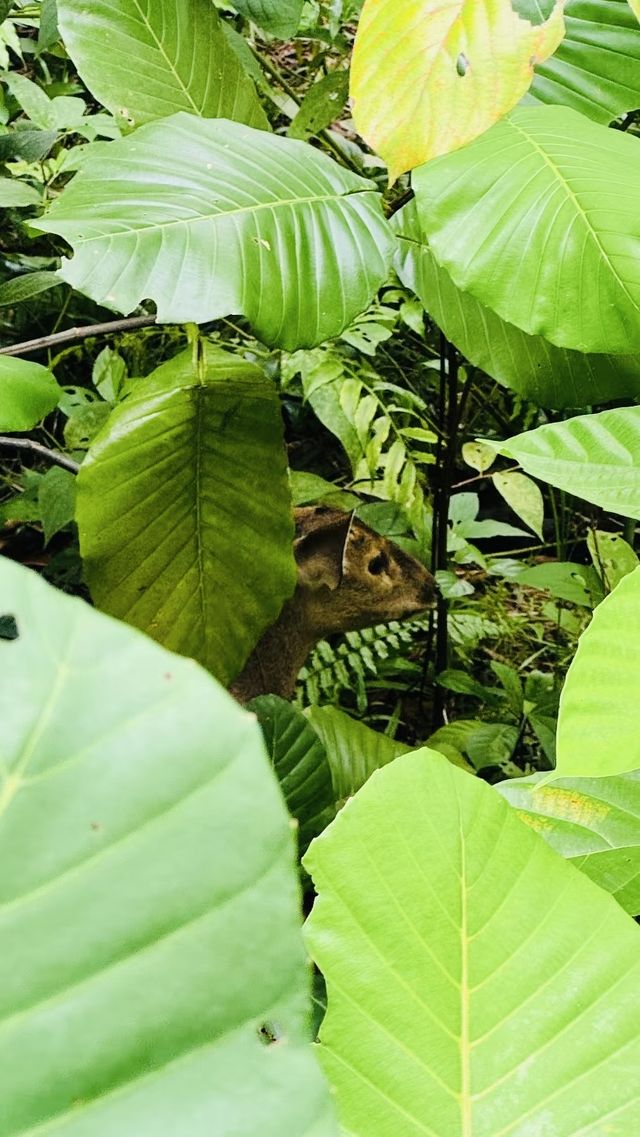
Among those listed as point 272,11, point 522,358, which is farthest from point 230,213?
point 272,11

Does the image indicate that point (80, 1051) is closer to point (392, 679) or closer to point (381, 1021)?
point (381, 1021)

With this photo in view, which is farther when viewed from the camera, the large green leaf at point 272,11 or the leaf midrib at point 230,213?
the large green leaf at point 272,11

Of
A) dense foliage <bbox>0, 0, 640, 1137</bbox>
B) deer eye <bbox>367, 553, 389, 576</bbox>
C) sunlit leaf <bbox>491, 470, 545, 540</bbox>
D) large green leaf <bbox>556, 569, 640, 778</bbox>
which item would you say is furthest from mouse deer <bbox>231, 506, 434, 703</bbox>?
large green leaf <bbox>556, 569, 640, 778</bbox>

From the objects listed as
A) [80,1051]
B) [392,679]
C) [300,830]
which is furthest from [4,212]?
[80,1051]

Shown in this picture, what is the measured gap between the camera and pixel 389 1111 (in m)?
0.33

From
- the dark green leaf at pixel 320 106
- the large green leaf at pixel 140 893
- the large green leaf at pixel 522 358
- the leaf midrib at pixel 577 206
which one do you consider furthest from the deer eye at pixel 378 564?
the large green leaf at pixel 140 893

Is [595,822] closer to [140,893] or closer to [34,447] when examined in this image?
[140,893]

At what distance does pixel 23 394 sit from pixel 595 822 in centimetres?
69

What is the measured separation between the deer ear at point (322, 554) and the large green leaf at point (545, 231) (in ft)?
1.74

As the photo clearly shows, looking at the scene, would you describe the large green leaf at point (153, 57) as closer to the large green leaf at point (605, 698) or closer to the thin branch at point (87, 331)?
the thin branch at point (87, 331)

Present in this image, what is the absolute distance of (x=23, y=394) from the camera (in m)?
0.84

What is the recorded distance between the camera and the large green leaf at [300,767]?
37.3 inches

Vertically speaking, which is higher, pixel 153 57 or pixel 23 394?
pixel 153 57

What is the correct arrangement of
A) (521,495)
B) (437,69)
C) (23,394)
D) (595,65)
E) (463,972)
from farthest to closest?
(521,495) → (595,65) → (23,394) → (437,69) → (463,972)
